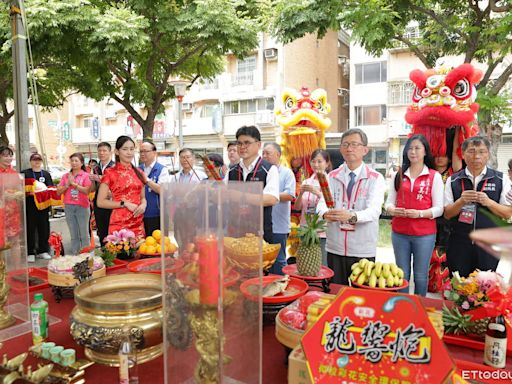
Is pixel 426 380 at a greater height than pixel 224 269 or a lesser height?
lesser

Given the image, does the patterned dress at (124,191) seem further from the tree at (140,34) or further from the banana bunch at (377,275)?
the tree at (140,34)

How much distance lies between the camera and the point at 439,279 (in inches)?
146

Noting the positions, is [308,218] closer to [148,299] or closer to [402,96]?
[148,299]

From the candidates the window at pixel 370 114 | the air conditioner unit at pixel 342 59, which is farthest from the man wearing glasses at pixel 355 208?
the air conditioner unit at pixel 342 59

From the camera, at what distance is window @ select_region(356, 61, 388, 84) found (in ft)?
51.3

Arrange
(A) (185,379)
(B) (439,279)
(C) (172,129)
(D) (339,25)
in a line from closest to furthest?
→ (A) (185,379)
(B) (439,279)
(D) (339,25)
(C) (172,129)

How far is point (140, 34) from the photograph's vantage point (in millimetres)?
5910

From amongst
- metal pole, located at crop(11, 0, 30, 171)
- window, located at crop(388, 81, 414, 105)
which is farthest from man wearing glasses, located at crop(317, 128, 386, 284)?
window, located at crop(388, 81, 414, 105)

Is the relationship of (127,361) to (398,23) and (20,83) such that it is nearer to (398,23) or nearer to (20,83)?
(20,83)

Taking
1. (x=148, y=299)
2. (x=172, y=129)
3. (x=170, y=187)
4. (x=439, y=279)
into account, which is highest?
(x=172, y=129)

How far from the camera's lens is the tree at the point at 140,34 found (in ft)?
18.7

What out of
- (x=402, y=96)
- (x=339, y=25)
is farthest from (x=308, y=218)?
(x=402, y=96)

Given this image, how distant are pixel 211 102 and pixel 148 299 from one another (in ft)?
61.7

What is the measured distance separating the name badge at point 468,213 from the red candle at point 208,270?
2348 millimetres
